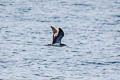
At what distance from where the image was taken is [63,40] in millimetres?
42000

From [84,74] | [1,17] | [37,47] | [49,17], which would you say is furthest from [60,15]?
[84,74]

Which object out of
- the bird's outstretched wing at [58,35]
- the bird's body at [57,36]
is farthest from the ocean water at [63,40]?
the bird's outstretched wing at [58,35]

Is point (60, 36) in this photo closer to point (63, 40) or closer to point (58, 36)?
point (58, 36)

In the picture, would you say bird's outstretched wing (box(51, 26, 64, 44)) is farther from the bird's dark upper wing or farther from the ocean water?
the ocean water

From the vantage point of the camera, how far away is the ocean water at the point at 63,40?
30909 mm

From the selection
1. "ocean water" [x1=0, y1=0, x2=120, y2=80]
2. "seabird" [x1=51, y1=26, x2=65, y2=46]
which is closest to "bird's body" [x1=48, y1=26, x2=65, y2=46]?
"seabird" [x1=51, y1=26, x2=65, y2=46]

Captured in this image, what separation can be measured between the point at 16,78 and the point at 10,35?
1348 cm

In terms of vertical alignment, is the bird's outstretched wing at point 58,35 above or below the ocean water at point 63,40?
above

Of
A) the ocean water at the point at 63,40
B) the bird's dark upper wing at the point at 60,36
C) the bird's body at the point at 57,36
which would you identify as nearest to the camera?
the ocean water at the point at 63,40

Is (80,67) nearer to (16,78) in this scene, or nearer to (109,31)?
(16,78)

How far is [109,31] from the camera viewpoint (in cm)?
4509

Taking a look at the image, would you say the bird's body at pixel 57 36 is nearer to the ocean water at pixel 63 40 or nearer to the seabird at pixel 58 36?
the seabird at pixel 58 36

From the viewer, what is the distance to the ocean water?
30909mm

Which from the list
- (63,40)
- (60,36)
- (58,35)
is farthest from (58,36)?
(63,40)
